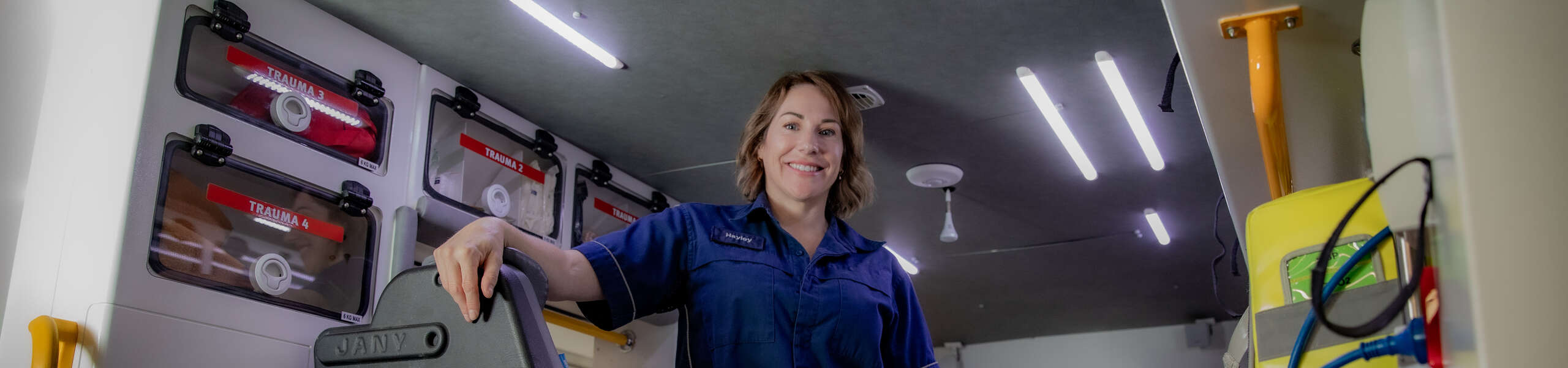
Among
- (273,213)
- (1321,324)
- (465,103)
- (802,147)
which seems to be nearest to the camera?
(1321,324)

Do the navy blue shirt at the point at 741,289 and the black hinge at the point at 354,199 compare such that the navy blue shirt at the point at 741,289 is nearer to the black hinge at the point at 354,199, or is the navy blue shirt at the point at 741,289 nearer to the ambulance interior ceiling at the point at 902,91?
the ambulance interior ceiling at the point at 902,91

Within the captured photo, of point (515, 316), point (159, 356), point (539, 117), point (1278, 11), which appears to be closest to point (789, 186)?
point (1278, 11)

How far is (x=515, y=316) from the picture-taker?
0.97 m

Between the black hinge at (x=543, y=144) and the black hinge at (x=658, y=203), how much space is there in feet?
2.50

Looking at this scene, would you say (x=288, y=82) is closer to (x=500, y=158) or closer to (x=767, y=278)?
(x=500, y=158)

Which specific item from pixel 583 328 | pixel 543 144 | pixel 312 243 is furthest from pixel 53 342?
pixel 583 328

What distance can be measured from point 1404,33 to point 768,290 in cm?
118

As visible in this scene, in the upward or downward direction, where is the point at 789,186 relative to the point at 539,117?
downward

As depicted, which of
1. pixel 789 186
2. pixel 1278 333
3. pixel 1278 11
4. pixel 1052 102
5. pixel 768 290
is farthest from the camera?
pixel 1052 102

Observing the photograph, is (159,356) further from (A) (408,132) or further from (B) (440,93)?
(B) (440,93)

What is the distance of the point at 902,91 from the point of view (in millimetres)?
3465

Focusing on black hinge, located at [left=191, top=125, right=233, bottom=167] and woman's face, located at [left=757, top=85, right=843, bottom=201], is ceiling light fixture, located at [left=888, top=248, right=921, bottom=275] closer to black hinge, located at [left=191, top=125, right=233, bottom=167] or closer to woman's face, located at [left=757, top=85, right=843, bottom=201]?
woman's face, located at [left=757, top=85, right=843, bottom=201]

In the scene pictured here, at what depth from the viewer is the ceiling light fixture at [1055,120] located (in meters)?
3.34

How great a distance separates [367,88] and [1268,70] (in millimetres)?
2259
